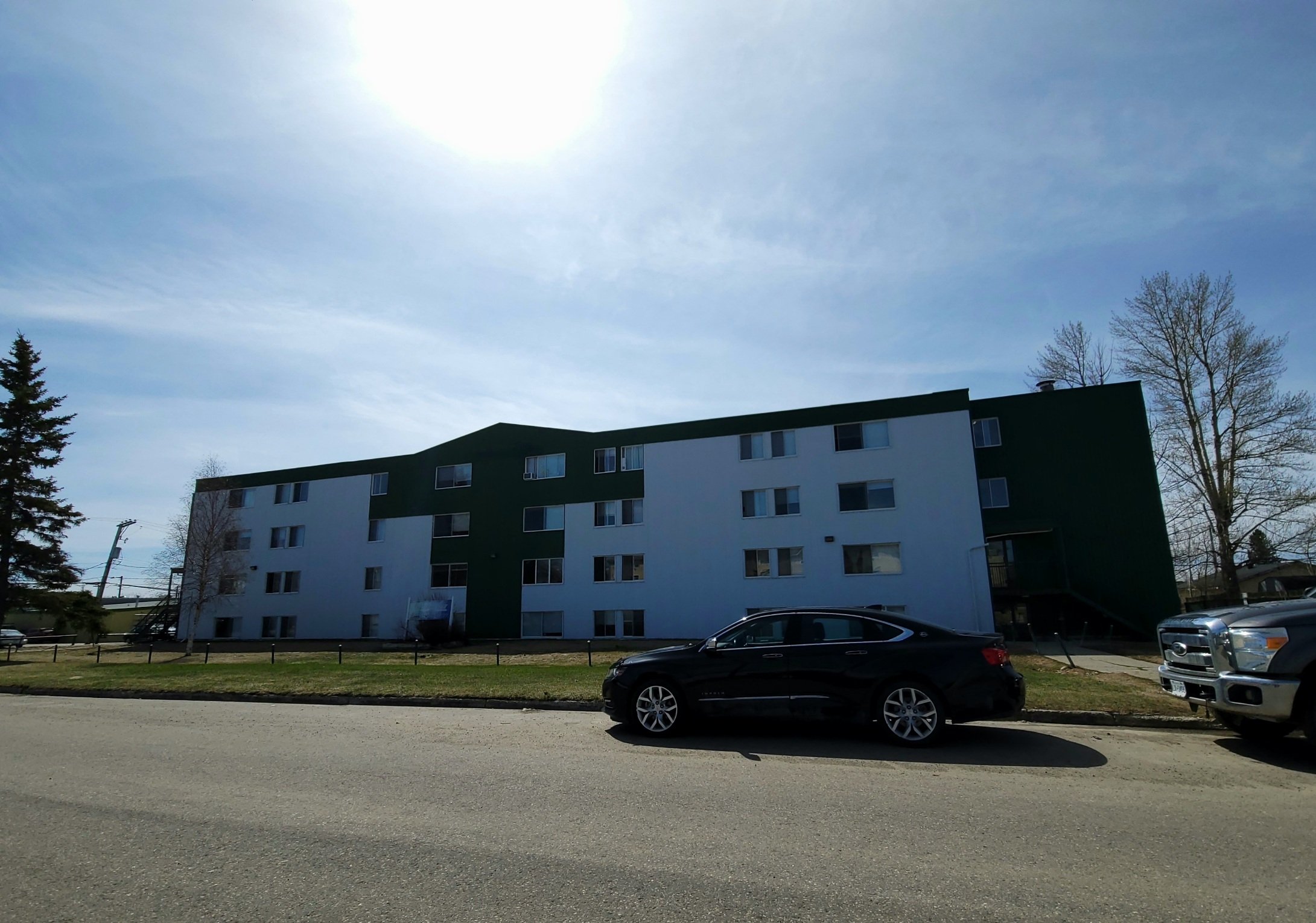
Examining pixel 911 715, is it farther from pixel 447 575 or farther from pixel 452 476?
pixel 452 476

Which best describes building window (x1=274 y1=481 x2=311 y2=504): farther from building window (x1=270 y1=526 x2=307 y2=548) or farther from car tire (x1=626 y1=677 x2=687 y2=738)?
car tire (x1=626 y1=677 x2=687 y2=738)

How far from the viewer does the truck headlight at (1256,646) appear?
714 centimetres

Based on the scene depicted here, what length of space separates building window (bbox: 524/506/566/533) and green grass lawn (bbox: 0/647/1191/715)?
11.7m

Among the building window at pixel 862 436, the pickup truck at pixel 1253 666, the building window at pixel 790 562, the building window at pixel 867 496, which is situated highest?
the building window at pixel 862 436

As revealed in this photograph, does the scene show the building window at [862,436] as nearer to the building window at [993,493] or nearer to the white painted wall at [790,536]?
the white painted wall at [790,536]

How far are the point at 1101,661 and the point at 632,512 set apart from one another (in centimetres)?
2032

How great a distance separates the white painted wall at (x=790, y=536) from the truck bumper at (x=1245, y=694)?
22087 millimetres

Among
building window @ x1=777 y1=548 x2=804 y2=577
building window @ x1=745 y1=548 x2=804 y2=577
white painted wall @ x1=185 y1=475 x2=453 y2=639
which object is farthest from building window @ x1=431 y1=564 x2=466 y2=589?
building window @ x1=777 y1=548 x2=804 y2=577

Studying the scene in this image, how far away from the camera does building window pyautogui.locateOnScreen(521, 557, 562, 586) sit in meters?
35.9

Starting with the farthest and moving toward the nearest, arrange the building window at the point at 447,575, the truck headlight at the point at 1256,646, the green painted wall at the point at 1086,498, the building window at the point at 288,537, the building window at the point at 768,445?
1. the building window at the point at 288,537
2. the building window at the point at 447,575
3. the building window at the point at 768,445
4. the green painted wall at the point at 1086,498
5. the truck headlight at the point at 1256,646

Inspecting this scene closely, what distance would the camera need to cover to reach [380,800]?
6027 millimetres

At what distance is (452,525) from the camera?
38688 mm

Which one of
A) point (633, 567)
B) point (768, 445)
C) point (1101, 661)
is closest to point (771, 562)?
point (768, 445)

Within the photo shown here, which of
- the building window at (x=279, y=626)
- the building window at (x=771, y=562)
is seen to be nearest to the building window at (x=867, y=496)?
the building window at (x=771, y=562)
